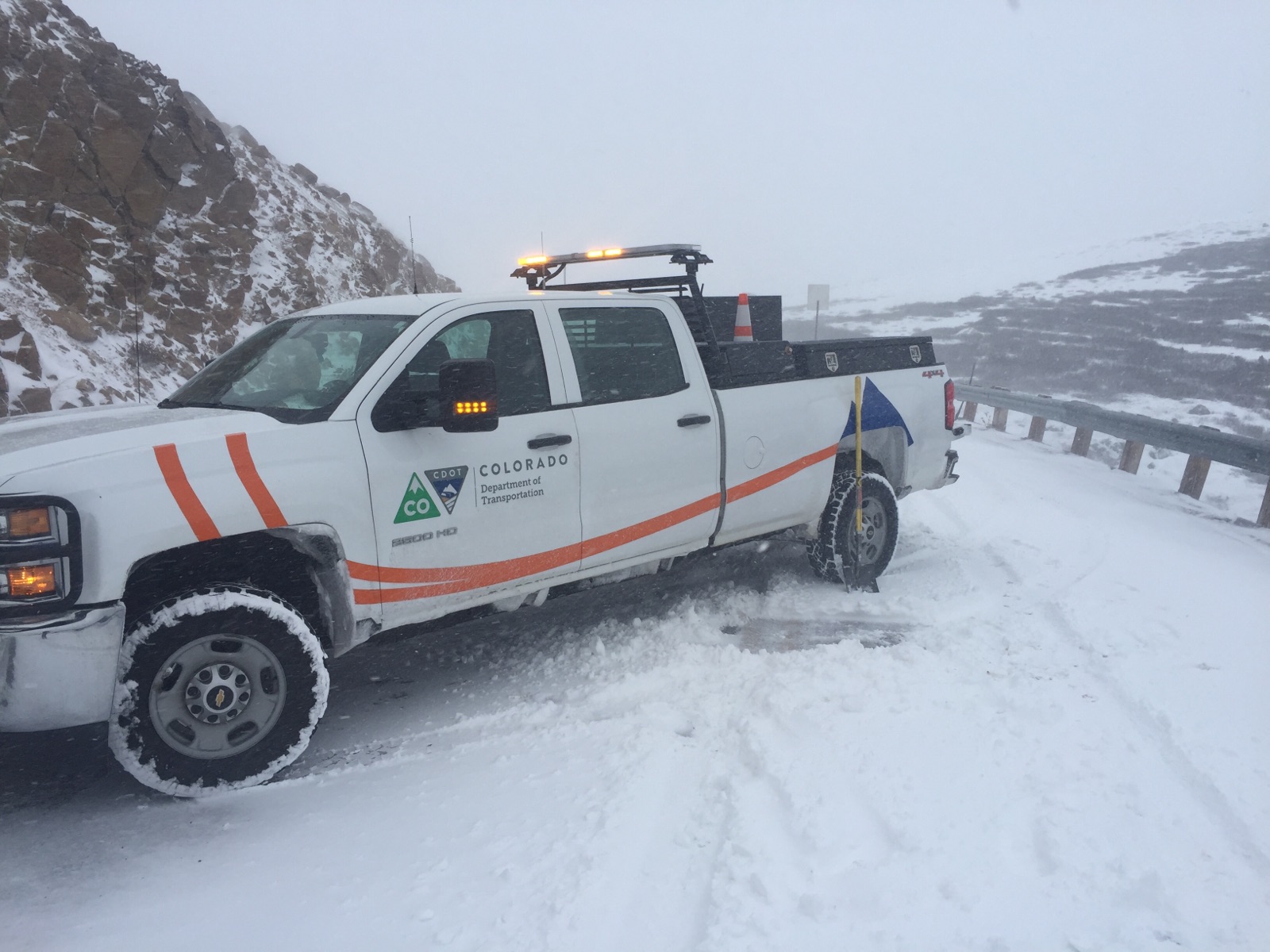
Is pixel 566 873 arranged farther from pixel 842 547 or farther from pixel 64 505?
pixel 842 547

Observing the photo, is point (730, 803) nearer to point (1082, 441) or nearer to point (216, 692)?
point (216, 692)

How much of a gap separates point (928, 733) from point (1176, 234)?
249ft

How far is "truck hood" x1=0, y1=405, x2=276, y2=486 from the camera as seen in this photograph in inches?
Answer: 122

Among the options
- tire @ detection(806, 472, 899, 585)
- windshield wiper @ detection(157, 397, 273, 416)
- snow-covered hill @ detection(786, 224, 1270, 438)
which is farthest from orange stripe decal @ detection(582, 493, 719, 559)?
snow-covered hill @ detection(786, 224, 1270, 438)

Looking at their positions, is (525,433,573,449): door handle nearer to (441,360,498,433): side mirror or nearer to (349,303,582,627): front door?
(349,303,582,627): front door

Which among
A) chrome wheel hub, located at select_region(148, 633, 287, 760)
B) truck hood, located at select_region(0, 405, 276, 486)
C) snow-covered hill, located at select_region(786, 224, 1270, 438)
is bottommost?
snow-covered hill, located at select_region(786, 224, 1270, 438)

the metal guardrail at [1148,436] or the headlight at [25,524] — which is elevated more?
the headlight at [25,524]

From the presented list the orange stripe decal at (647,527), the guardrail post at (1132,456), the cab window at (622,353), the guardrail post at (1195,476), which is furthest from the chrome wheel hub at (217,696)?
the guardrail post at (1132,456)

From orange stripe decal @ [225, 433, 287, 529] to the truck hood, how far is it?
Result: 8 cm

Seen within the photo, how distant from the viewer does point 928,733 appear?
387 centimetres

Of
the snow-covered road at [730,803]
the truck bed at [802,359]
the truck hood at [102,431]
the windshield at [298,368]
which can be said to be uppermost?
the windshield at [298,368]

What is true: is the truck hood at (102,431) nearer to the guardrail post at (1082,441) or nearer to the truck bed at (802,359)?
the truck bed at (802,359)

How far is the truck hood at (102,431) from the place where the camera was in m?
3.09

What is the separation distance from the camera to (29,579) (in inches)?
115
